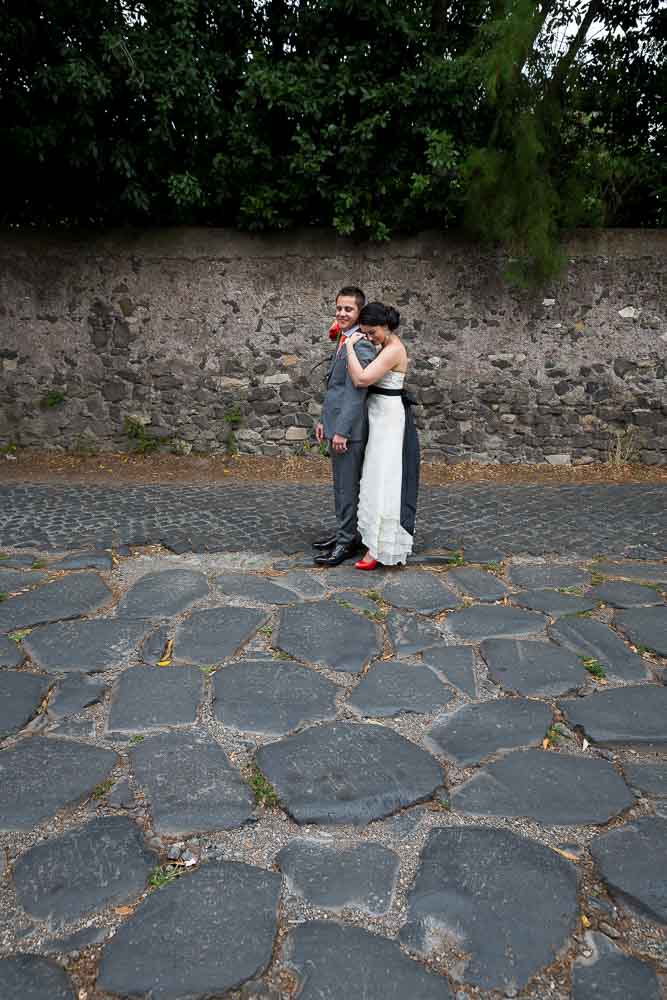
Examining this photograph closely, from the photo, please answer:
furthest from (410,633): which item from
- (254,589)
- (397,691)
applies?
(254,589)

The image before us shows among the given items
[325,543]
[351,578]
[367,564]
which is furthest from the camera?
[325,543]

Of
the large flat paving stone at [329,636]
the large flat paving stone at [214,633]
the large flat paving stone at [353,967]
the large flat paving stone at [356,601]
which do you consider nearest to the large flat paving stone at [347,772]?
the large flat paving stone at [353,967]

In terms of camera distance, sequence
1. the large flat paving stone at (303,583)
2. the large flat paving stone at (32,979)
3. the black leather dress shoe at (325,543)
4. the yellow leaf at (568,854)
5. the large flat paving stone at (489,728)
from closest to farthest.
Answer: the large flat paving stone at (32,979), the yellow leaf at (568,854), the large flat paving stone at (489,728), the large flat paving stone at (303,583), the black leather dress shoe at (325,543)

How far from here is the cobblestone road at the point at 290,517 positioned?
492 centimetres

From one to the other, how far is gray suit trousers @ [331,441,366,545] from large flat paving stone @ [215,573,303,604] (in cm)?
65

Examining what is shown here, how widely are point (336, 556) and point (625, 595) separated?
1699 mm

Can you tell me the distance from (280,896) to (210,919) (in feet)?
0.59

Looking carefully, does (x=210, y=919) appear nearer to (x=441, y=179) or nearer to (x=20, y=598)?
(x=20, y=598)

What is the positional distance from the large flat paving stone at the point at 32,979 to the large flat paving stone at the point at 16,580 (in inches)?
102

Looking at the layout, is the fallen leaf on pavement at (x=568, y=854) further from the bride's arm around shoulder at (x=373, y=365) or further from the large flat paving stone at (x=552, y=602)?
the bride's arm around shoulder at (x=373, y=365)

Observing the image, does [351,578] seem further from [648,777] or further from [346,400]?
[648,777]

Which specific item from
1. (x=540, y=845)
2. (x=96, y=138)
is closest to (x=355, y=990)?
(x=540, y=845)

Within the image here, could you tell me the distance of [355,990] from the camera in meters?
1.49

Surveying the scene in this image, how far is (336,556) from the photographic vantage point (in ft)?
14.5
